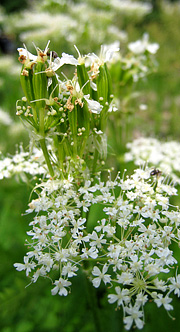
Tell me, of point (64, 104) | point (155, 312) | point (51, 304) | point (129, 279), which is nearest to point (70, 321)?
point (51, 304)

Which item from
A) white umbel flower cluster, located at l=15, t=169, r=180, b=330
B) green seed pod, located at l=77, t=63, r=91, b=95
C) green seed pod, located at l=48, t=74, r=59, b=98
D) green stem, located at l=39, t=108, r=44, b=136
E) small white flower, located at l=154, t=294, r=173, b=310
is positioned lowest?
small white flower, located at l=154, t=294, r=173, b=310

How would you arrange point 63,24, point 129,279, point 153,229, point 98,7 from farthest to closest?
point 98,7 < point 63,24 < point 153,229 < point 129,279

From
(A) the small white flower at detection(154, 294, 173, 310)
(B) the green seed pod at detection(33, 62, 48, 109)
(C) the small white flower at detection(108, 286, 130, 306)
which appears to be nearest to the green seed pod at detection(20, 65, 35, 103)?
(B) the green seed pod at detection(33, 62, 48, 109)

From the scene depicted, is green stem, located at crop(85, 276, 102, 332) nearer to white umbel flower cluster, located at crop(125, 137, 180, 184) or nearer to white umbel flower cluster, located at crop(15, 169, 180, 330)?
white umbel flower cluster, located at crop(15, 169, 180, 330)

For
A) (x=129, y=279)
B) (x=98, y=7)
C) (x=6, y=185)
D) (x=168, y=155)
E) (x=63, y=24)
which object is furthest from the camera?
(x=98, y=7)

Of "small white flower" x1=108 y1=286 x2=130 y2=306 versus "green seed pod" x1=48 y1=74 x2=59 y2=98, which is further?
"green seed pod" x1=48 y1=74 x2=59 y2=98

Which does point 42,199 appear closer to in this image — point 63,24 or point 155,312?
point 155,312

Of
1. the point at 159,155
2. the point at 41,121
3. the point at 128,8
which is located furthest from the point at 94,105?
the point at 128,8

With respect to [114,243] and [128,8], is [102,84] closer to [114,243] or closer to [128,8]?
[114,243]

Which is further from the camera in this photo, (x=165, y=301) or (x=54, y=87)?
(x=54, y=87)
